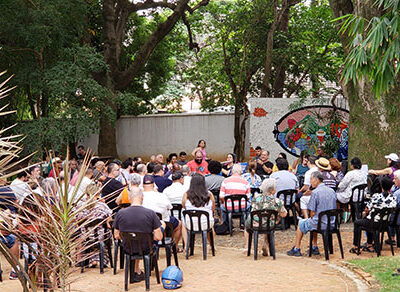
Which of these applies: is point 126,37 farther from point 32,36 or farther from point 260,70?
point 32,36

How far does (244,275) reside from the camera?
8305 millimetres

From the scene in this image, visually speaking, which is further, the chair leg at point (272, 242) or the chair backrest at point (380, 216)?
the chair leg at point (272, 242)

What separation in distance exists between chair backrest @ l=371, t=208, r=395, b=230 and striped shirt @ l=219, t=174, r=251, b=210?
2.56 meters

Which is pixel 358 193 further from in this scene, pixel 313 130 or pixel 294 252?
pixel 313 130

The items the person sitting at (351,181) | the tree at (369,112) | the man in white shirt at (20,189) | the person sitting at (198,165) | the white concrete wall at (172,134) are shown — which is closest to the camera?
the man in white shirt at (20,189)

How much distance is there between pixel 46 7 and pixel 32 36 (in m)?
0.88

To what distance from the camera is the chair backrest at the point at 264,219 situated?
918 centimetres

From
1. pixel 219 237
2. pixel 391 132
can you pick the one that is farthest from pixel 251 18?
pixel 219 237

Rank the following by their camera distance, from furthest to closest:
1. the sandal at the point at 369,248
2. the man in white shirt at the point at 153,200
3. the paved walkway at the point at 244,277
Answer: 1. the sandal at the point at 369,248
2. the man in white shirt at the point at 153,200
3. the paved walkway at the point at 244,277

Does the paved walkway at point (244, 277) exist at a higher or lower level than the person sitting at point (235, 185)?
lower

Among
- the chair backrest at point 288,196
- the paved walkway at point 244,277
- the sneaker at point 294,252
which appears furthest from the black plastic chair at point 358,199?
the paved walkway at point 244,277

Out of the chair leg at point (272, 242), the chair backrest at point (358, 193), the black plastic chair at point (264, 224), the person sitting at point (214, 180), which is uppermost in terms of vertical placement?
the person sitting at point (214, 180)

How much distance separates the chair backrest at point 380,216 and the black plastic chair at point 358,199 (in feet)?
6.02

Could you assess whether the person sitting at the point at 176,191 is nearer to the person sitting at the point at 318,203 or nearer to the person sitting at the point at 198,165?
the person sitting at the point at 318,203
